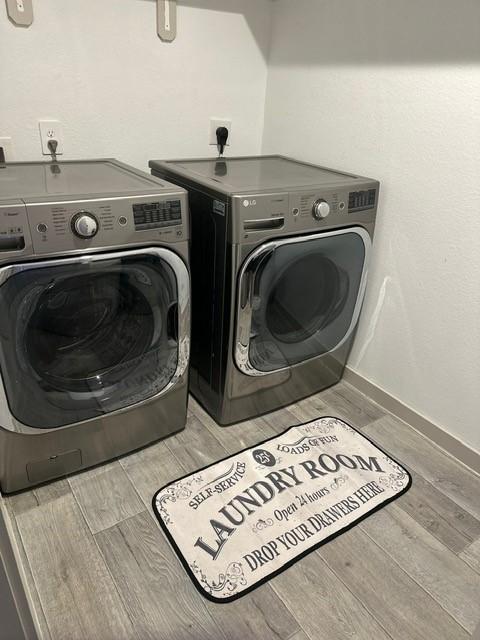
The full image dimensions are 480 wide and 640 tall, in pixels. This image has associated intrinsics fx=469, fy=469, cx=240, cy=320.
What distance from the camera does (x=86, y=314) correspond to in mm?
1241

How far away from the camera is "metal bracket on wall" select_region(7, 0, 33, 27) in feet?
4.50

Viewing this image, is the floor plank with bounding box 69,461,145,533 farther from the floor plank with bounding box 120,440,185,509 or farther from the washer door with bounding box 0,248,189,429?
the washer door with bounding box 0,248,189,429

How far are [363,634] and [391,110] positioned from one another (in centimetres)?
149

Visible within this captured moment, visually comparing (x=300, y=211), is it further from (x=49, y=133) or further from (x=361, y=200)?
(x=49, y=133)

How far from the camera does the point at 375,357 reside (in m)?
1.81

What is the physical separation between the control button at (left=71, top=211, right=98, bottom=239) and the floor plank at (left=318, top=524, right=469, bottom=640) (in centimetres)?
101

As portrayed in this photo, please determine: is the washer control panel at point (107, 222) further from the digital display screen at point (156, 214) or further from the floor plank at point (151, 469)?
the floor plank at point (151, 469)

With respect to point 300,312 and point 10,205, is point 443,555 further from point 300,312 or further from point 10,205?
point 10,205

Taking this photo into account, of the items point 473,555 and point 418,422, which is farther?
point 418,422

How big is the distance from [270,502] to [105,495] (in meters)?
0.48

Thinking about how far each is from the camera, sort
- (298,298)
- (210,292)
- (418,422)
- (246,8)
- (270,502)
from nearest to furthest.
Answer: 1. (270,502)
2. (210,292)
3. (298,298)
4. (418,422)
5. (246,8)

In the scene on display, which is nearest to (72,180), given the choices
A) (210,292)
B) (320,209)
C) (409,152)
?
(210,292)

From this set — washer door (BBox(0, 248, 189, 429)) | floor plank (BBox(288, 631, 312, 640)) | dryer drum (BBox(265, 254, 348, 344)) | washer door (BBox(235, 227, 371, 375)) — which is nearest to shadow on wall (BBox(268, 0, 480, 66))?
washer door (BBox(235, 227, 371, 375))

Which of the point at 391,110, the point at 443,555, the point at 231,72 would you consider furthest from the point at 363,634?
the point at 231,72
